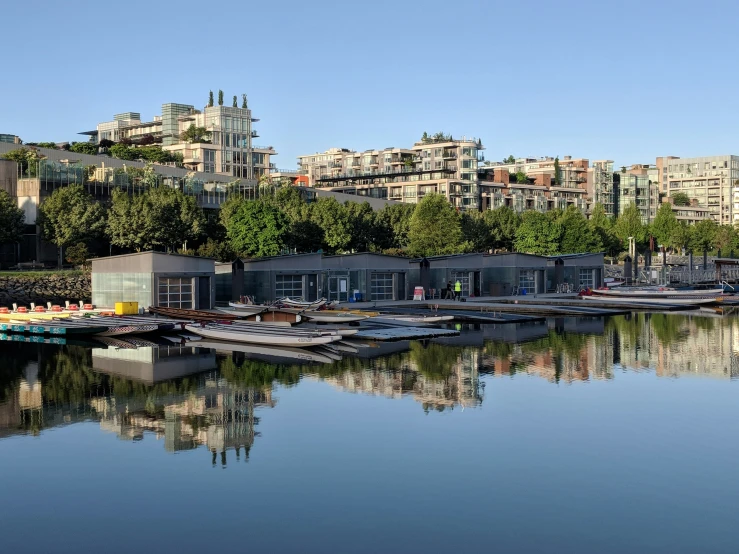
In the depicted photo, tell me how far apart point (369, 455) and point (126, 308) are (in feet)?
127

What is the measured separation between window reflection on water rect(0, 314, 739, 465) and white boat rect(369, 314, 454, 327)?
412cm

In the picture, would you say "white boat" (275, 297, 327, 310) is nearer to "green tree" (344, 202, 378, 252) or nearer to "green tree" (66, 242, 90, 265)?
"green tree" (66, 242, 90, 265)

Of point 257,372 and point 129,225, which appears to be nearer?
point 257,372

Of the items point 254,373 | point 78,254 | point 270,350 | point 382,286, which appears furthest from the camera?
point 78,254

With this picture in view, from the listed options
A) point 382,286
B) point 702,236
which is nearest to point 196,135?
point 702,236

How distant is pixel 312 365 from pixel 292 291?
1177 inches

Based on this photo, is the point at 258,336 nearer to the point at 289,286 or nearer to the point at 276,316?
the point at 276,316

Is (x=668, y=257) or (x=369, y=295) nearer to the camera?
(x=369, y=295)

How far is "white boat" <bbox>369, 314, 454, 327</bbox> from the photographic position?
59.8m

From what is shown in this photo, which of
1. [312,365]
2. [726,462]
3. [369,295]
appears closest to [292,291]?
[369,295]

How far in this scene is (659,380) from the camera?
38.8 metres

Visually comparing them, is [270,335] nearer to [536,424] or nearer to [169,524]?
[536,424]

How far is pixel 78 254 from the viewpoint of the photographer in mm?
92500

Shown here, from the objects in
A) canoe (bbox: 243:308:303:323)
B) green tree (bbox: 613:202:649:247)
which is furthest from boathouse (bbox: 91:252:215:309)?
green tree (bbox: 613:202:649:247)
